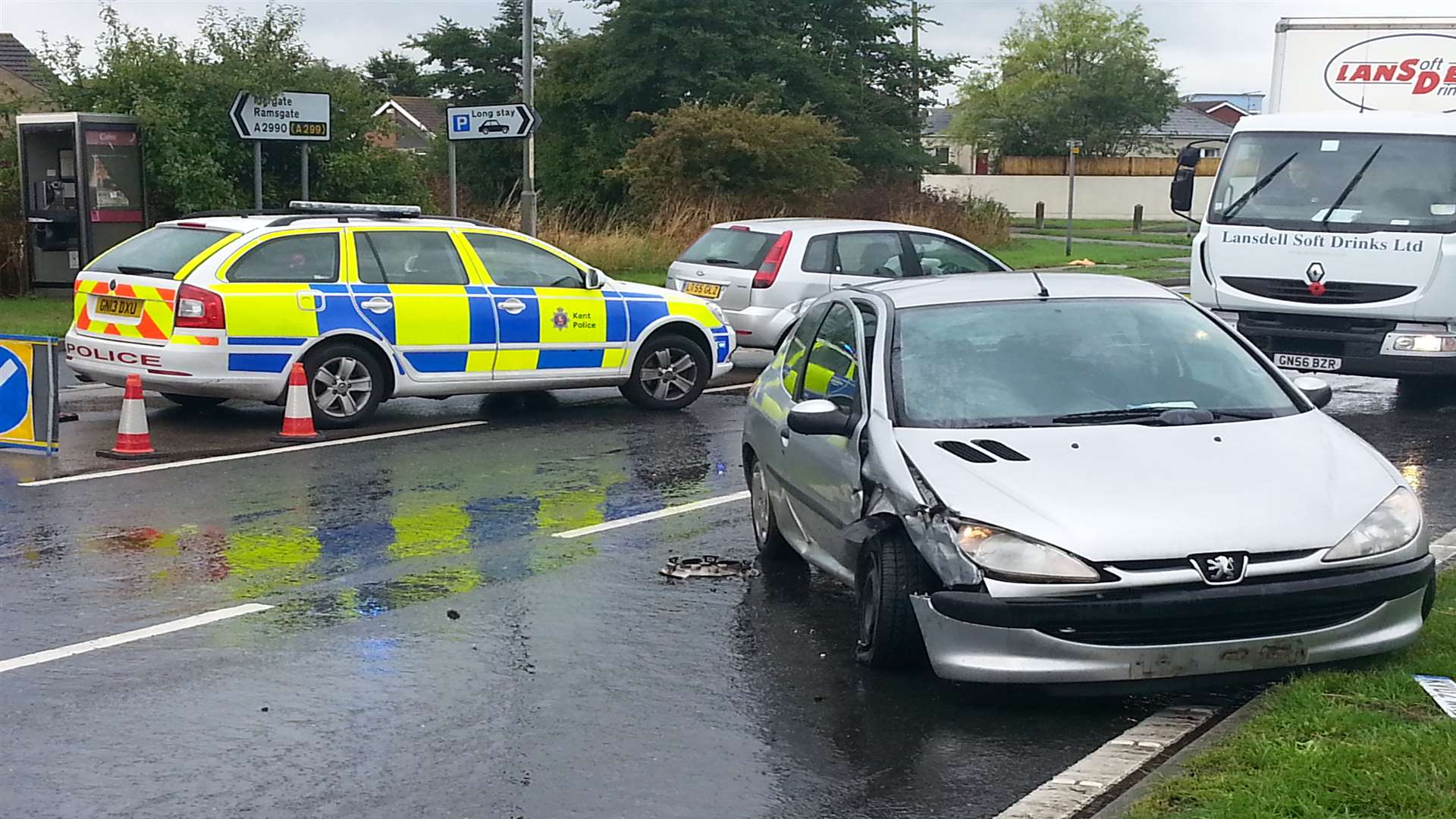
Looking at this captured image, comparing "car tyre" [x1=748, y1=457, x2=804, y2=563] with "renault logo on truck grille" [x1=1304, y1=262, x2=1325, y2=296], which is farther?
"renault logo on truck grille" [x1=1304, y1=262, x2=1325, y2=296]

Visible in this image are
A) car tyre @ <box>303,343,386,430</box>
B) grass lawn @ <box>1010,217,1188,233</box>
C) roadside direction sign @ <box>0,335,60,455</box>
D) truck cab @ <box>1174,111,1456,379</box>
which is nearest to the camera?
roadside direction sign @ <box>0,335,60,455</box>

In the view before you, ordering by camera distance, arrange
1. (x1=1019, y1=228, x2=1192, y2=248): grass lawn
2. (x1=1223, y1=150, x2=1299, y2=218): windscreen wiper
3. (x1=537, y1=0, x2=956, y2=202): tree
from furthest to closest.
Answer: (x1=1019, y1=228, x2=1192, y2=248): grass lawn
(x1=537, y1=0, x2=956, y2=202): tree
(x1=1223, y1=150, x2=1299, y2=218): windscreen wiper

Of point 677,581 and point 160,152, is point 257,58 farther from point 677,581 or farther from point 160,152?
point 677,581

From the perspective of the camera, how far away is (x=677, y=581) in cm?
784

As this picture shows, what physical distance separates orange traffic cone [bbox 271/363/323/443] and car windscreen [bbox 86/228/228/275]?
1179 millimetres

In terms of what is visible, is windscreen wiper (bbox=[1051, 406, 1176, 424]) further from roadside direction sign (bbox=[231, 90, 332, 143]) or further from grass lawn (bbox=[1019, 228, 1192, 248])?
grass lawn (bbox=[1019, 228, 1192, 248])

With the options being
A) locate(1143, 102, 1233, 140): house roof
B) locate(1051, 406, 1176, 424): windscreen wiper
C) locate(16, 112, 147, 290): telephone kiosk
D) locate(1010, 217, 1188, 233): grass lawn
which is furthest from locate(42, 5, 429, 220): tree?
locate(1143, 102, 1233, 140): house roof

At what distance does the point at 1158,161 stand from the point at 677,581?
59.6 metres

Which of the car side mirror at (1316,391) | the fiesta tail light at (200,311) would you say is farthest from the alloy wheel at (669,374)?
the car side mirror at (1316,391)

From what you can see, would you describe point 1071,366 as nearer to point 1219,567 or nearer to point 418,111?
point 1219,567

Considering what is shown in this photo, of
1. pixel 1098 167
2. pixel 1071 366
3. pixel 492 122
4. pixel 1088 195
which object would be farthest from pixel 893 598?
pixel 1098 167

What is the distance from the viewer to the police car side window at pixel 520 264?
13.1m

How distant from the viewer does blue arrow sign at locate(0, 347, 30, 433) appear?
36.6 ft

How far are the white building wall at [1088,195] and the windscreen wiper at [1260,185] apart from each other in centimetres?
4768
